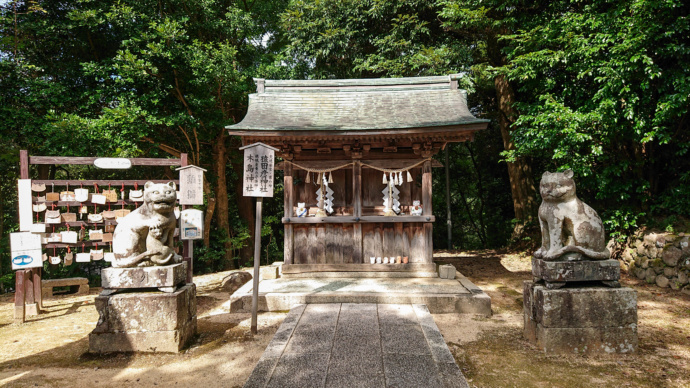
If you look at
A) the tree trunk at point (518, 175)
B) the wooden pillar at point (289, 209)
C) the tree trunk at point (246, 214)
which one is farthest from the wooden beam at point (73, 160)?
the tree trunk at point (518, 175)

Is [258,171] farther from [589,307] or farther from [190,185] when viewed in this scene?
[589,307]

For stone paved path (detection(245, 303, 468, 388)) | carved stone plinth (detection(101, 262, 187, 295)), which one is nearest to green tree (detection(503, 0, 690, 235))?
stone paved path (detection(245, 303, 468, 388))

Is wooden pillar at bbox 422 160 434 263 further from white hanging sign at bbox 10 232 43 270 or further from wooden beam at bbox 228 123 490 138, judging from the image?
white hanging sign at bbox 10 232 43 270

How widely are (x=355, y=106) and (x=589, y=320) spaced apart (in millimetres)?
6285

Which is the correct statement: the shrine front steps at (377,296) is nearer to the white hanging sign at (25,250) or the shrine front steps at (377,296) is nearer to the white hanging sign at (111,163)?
the white hanging sign at (111,163)

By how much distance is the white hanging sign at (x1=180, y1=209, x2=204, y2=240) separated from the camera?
5684mm

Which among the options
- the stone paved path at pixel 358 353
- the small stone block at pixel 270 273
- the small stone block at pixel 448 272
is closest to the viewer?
the stone paved path at pixel 358 353

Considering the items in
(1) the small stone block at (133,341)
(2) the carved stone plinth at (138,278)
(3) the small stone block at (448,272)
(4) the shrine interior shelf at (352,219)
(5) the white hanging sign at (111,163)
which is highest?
(5) the white hanging sign at (111,163)

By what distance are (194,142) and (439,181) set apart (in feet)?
40.3

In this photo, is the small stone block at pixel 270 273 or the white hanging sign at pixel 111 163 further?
the small stone block at pixel 270 273

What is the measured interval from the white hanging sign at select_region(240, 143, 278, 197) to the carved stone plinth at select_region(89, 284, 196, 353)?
1857 millimetres

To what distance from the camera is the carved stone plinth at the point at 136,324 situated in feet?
13.9

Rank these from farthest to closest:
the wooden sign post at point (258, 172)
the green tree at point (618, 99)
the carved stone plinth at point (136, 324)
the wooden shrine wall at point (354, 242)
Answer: the wooden shrine wall at point (354, 242) < the green tree at point (618, 99) < the wooden sign post at point (258, 172) < the carved stone plinth at point (136, 324)

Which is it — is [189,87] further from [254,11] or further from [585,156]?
[585,156]
